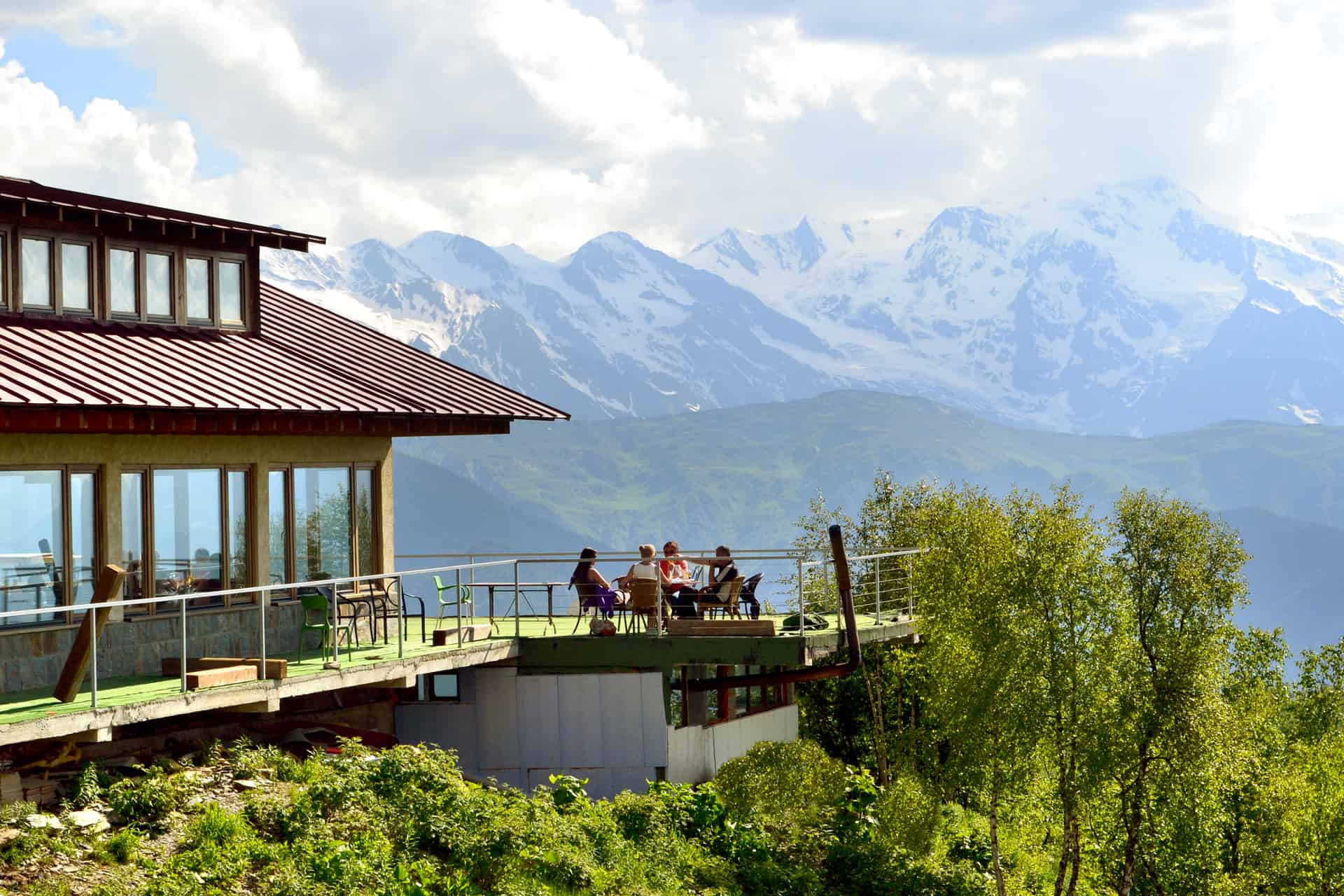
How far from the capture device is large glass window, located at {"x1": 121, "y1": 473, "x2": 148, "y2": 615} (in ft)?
65.6

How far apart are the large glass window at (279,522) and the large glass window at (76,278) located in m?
3.46

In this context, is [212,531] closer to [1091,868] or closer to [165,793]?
[165,793]

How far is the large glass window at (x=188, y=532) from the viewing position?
20547 millimetres

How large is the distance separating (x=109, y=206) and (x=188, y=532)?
479cm

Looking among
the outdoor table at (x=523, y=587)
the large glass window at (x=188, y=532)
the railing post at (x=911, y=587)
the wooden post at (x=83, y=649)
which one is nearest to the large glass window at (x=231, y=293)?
the large glass window at (x=188, y=532)

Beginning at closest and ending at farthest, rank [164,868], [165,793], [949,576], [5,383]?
[164,868] < [165,793] < [5,383] < [949,576]

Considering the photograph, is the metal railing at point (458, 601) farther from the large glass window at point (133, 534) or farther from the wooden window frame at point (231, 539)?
the large glass window at point (133, 534)

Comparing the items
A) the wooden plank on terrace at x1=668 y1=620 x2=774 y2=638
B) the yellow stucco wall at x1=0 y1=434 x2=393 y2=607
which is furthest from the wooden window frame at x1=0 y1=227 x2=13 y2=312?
the wooden plank on terrace at x1=668 y1=620 x2=774 y2=638

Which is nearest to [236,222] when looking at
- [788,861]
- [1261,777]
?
[788,861]

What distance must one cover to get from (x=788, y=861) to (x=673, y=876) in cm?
389

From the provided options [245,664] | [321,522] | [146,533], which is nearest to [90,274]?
[146,533]

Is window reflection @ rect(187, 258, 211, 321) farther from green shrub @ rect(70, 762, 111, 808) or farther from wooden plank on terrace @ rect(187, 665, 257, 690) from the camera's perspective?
green shrub @ rect(70, 762, 111, 808)

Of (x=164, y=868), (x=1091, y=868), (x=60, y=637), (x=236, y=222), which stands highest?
(x=236, y=222)

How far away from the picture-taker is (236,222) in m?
23.9
